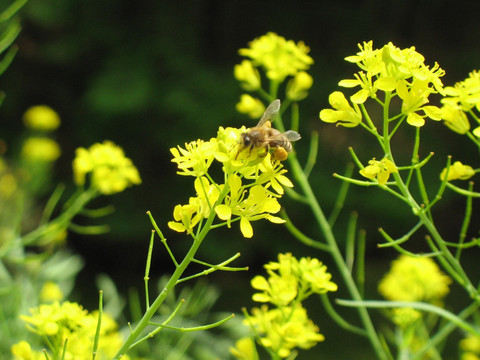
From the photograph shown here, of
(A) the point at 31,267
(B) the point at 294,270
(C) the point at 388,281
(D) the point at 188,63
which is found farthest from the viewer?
(D) the point at 188,63

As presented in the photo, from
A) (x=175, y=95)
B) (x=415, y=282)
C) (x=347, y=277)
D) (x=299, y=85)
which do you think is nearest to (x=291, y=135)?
(x=347, y=277)

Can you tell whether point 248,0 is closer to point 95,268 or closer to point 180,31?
point 180,31

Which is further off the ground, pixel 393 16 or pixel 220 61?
pixel 393 16

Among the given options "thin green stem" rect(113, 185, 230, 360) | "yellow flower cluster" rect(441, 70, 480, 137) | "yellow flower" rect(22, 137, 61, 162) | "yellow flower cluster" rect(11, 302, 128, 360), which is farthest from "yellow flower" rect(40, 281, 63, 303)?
"yellow flower" rect(22, 137, 61, 162)

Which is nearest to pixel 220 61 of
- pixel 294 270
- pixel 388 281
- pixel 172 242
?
pixel 172 242

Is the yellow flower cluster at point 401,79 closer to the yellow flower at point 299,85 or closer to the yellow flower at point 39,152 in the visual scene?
the yellow flower at point 299,85

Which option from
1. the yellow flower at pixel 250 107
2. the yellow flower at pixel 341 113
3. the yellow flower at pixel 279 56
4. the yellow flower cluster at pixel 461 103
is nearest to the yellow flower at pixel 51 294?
the yellow flower at pixel 250 107

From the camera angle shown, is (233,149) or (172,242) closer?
(233,149)

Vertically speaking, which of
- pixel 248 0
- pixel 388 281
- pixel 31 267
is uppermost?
pixel 248 0
